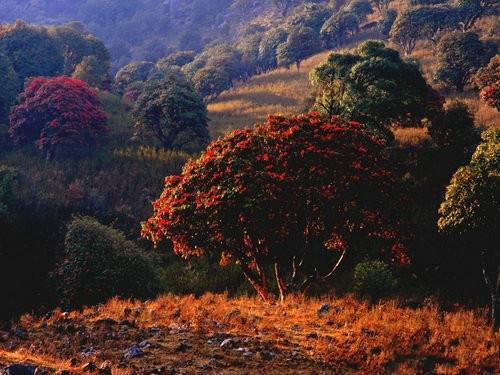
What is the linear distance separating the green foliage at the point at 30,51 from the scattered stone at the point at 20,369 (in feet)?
171

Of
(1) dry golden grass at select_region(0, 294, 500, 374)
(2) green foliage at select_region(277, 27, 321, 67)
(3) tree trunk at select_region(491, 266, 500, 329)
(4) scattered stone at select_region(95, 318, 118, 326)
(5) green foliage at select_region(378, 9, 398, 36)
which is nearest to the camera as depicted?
(1) dry golden grass at select_region(0, 294, 500, 374)

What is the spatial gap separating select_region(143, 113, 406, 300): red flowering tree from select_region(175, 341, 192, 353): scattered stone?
13.7 ft

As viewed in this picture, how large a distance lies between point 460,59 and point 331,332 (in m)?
42.2

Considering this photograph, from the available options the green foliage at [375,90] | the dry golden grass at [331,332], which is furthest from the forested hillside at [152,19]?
the dry golden grass at [331,332]

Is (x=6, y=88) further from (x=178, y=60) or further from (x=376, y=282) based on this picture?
(x=178, y=60)

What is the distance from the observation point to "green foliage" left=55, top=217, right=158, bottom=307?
19.5 metres

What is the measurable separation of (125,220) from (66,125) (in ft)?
41.5

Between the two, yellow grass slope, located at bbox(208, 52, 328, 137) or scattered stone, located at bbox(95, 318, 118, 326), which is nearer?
scattered stone, located at bbox(95, 318, 118, 326)

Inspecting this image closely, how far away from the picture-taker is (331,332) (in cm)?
1234

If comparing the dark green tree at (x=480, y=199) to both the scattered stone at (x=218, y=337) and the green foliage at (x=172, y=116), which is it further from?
the green foliage at (x=172, y=116)

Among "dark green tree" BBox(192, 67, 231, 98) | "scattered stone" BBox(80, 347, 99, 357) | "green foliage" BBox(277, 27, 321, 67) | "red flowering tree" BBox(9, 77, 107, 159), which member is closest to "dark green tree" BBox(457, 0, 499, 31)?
"green foliage" BBox(277, 27, 321, 67)

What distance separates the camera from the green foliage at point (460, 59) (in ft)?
150

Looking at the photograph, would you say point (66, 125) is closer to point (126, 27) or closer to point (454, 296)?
point (454, 296)

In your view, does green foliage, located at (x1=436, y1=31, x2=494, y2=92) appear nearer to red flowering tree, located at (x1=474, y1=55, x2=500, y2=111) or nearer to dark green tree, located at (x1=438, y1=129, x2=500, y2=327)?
red flowering tree, located at (x1=474, y1=55, x2=500, y2=111)
